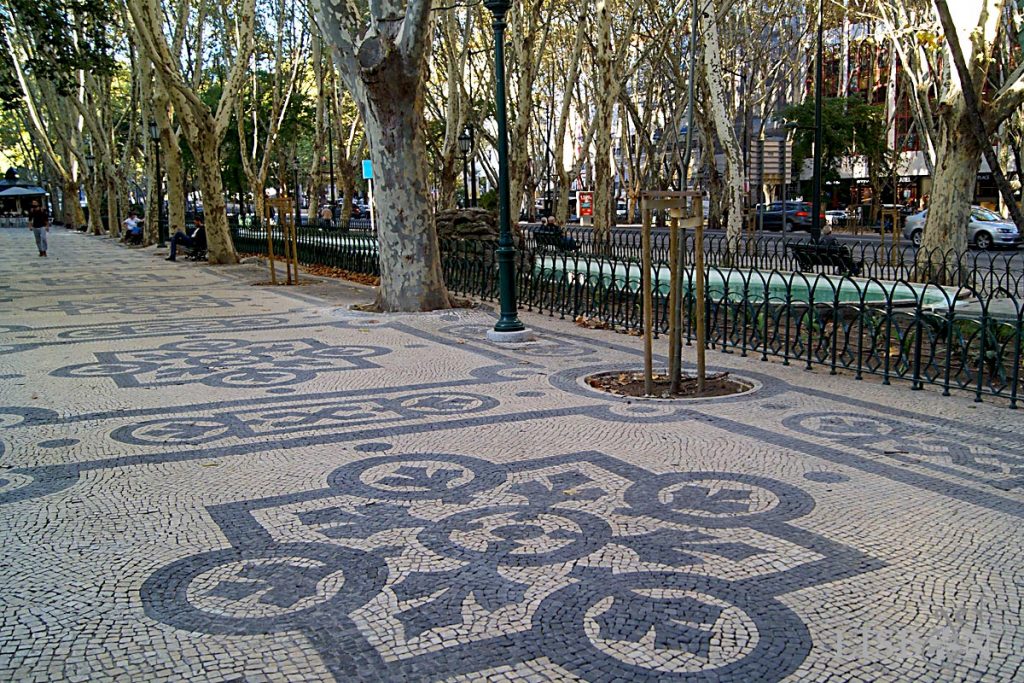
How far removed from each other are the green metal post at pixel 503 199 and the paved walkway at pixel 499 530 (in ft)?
7.10

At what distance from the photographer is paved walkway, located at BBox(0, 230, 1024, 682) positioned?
11.1ft

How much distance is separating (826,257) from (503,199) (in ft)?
28.4

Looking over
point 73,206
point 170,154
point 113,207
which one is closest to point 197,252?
point 170,154

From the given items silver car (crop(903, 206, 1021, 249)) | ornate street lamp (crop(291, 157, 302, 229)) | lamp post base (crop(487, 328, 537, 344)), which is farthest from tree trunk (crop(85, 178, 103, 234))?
lamp post base (crop(487, 328, 537, 344))

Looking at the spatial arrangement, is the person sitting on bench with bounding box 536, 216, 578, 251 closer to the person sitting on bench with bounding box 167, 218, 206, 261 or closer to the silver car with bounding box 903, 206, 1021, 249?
the person sitting on bench with bounding box 167, 218, 206, 261

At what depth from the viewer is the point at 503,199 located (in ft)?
34.9

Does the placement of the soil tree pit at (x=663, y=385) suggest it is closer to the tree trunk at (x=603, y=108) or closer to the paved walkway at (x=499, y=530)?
the paved walkway at (x=499, y=530)

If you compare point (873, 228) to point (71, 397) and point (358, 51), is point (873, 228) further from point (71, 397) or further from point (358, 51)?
point (71, 397)

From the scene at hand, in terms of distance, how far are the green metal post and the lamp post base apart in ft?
0.26

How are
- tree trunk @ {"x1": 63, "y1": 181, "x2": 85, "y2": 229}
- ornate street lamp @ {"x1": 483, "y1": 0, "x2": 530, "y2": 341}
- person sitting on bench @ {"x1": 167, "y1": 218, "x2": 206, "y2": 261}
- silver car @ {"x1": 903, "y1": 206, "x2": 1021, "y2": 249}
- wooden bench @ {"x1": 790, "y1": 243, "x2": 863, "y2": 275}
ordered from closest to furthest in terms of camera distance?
ornate street lamp @ {"x1": 483, "y1": 0, "x2": 530, "y2": 341} → wooden bench @ {"x1": 790, "y1": 243, "x2": 863, "y2": 275} → person sitting on bench @ {"x1": 167, "y1": 218, "x2": 206, "y2": 261} → silver car @ {"x1": 903, "y1": 206, "x2": 1021, "y2": 249} → tree trunk @ {"x1": 63, "y1": 181, "x2": 85, "y2": 229}

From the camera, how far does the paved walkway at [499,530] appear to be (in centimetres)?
339

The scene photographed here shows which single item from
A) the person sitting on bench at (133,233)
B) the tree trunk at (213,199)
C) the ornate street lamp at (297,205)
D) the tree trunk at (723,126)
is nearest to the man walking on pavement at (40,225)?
the person sitting on bench at (133,233)

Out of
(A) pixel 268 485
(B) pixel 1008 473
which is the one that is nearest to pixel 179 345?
(A) pixel 268 485

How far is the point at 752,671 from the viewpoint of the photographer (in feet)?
10.6
